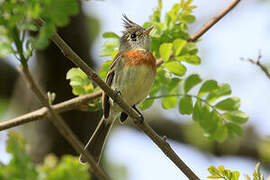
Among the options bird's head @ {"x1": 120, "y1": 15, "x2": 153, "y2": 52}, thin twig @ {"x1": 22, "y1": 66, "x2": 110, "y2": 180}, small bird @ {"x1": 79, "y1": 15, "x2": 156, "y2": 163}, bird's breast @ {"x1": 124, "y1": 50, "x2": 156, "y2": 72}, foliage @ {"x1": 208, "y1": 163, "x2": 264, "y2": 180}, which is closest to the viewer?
thin twig @ {"x1": 22, "y1": 66, "x2": 110, "y2": 180}

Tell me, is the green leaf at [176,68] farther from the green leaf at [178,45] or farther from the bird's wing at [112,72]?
the bird's wing at [112,72]

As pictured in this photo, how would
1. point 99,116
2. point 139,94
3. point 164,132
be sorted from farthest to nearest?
point 164,132 < point 99,116 < point 139,94

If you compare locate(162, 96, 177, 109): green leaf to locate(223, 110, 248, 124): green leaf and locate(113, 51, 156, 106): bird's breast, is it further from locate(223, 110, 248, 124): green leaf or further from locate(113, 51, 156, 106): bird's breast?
locate(223, 110, 248, 124): green leaf

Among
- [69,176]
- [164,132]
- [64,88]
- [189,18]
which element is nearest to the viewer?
[69,176]

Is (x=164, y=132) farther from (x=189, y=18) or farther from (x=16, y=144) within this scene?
(x=16, y=144)

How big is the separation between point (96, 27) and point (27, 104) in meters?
1.76

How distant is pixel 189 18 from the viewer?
11.6 feet

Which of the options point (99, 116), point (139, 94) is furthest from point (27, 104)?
point (139, 94)

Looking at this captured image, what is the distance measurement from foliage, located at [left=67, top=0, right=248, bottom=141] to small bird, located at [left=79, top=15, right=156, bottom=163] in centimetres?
17

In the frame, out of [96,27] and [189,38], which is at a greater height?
[189,38]

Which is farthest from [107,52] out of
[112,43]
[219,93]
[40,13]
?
[40,13]

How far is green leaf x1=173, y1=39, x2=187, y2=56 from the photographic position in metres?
3.39

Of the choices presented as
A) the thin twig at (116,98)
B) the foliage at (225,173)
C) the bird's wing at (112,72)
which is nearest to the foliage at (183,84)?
the bird's wing at (112,72)

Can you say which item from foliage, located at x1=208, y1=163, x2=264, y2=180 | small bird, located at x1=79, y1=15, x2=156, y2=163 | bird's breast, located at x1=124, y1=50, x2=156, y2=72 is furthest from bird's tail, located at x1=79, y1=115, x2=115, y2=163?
foliage, located at x1=208, y1=163, x2=264, y2=180
